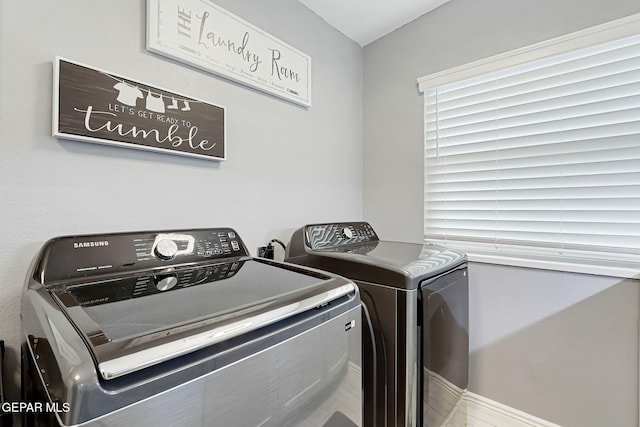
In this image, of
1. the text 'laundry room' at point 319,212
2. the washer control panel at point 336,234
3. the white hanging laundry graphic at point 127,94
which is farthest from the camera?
the washer control panel at point 336,234

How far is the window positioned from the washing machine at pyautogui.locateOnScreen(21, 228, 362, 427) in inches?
47.0

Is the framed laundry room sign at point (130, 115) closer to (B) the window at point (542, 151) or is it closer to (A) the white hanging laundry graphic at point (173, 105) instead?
(A) the white hanging laundry graphic at point (173, 105)

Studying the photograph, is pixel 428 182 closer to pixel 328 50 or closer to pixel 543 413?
pixel 328 50

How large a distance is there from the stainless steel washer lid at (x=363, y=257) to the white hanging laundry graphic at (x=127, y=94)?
87cm

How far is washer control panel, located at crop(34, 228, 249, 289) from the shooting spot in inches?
33.1

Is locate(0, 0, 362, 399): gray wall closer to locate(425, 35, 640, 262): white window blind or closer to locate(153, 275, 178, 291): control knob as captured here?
locate(153, 275, 178, 291): control knob

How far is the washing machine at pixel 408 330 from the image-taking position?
3.45 feet

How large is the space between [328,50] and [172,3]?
41.0 inches

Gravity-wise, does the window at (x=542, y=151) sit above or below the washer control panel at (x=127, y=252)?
above

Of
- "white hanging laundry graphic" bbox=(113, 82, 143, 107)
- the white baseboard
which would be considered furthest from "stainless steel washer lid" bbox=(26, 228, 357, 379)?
the white baseboard

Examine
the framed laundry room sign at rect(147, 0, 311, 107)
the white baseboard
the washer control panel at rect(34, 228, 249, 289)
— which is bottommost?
the white baseboard

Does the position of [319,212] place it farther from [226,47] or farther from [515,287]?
[515,287]

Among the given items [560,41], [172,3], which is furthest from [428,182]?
[172,3]

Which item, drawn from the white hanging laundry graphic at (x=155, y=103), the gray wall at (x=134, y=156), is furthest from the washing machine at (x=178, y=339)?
the white hanging laundry graphic at (x=155, y=103)
